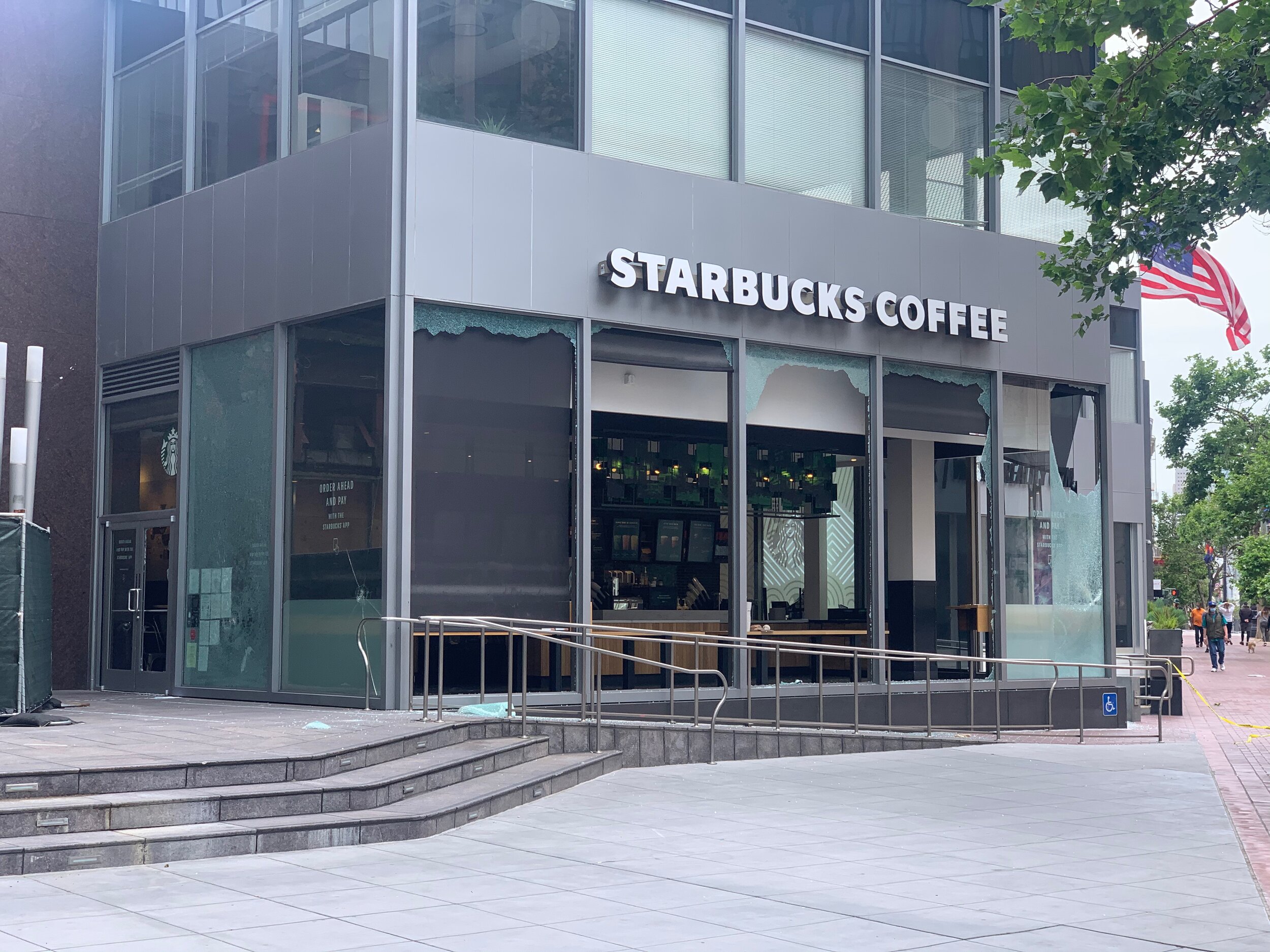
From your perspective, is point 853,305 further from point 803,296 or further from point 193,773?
point 193,773

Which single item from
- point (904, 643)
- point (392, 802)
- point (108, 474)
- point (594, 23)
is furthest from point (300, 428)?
point (904, 643)

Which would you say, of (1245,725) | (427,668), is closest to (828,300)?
(427,668)

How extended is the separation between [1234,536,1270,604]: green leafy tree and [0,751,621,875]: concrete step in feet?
196

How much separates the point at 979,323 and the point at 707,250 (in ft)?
13.7

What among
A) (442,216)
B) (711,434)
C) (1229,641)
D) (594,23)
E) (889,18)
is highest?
(889,18)

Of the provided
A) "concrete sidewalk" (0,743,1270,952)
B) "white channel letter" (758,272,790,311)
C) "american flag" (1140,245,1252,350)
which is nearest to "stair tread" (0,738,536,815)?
"concrete sidewalk" (0,743,1270,952)

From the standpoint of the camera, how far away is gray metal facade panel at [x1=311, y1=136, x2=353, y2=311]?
44.5 feet

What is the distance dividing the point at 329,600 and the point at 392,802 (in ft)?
15.7

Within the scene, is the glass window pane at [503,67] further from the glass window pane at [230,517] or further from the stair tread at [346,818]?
the stair tread at [346,818]

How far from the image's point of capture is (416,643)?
13.0 metres

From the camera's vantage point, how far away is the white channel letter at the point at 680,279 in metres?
14.6

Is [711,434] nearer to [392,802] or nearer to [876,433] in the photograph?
[876,433]

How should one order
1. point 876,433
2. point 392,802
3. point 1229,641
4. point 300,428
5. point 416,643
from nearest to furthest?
1. point 392,802
2. point 416,643
3. point 300,428
4. point 876,433
5. point 1229,641

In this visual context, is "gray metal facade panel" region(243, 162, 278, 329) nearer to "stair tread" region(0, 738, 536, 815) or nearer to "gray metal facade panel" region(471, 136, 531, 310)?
"gray metal facade panel" region(471, 136, 531, 310)
